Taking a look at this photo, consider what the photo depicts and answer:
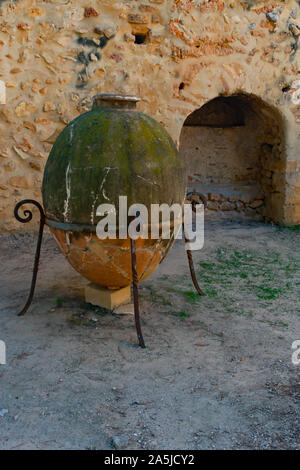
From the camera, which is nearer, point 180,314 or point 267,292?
point 180,314

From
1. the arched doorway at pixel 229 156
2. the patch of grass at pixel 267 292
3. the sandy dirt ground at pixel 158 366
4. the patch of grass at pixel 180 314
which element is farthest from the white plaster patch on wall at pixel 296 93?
the patch of grass at pixel 180 314

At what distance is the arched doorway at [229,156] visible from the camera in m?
6.60

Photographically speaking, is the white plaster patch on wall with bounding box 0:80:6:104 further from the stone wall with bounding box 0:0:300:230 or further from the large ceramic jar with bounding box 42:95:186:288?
the large ceramic jar with bounding box 42:95:186:288

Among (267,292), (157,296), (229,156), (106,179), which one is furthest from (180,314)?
(229,156)

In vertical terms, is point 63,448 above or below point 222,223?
below

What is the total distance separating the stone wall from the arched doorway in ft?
3.09

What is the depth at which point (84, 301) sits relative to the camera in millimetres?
3434

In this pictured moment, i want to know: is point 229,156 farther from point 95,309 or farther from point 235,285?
point 95,309

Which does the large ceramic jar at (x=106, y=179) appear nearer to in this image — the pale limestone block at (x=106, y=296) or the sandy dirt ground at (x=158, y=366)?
the pale limestone block at (x=106, y=296)

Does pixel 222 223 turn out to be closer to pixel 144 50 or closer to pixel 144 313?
pixel 144 50

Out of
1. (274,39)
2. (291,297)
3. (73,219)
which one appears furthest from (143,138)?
(274,39)

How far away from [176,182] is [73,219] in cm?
75

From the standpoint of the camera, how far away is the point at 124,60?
5000mm

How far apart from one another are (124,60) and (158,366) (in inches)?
146
